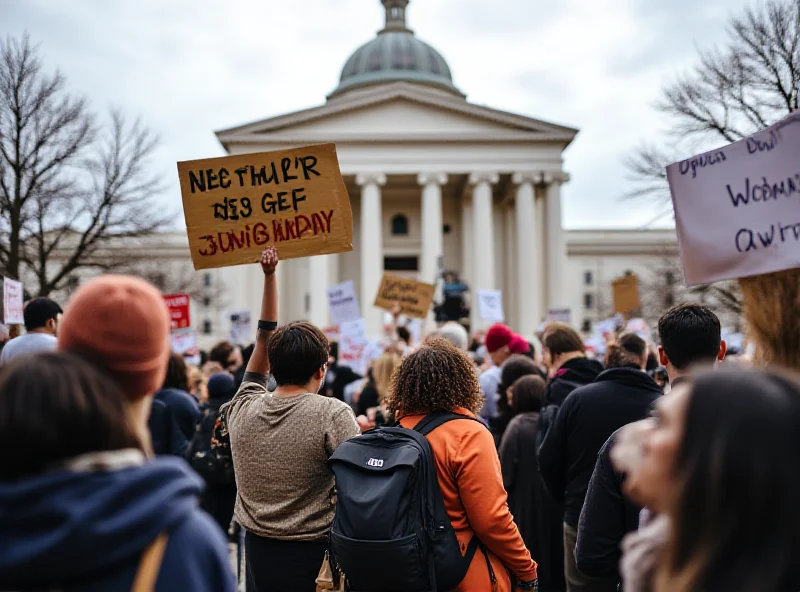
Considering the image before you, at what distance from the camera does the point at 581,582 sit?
4.42 m

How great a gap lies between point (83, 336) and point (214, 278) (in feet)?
212

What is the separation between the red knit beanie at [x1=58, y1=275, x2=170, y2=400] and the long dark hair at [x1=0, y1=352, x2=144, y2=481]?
0.83 feet

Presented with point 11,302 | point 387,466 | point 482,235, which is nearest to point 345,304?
point 11,302

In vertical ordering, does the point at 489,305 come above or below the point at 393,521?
above

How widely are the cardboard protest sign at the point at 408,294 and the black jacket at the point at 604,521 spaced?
9.58 m

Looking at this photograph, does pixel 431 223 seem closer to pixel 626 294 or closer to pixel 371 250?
pixel 371 250

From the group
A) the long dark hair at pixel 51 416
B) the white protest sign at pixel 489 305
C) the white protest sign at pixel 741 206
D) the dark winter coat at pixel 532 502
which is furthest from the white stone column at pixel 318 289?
the long dark hair at pixel 51 416

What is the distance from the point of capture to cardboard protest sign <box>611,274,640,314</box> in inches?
554

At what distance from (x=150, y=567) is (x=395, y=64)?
5777 cm

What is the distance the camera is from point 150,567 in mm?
1589

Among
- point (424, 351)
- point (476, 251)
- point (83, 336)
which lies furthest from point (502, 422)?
point (476, 251)

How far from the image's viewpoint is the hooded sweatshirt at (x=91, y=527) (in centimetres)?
148

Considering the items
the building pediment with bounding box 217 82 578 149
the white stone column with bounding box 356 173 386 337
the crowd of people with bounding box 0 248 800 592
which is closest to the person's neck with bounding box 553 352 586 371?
the crowd of people with bounding box 0 248 800 592

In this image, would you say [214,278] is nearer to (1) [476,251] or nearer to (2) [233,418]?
(1) [476,251]
